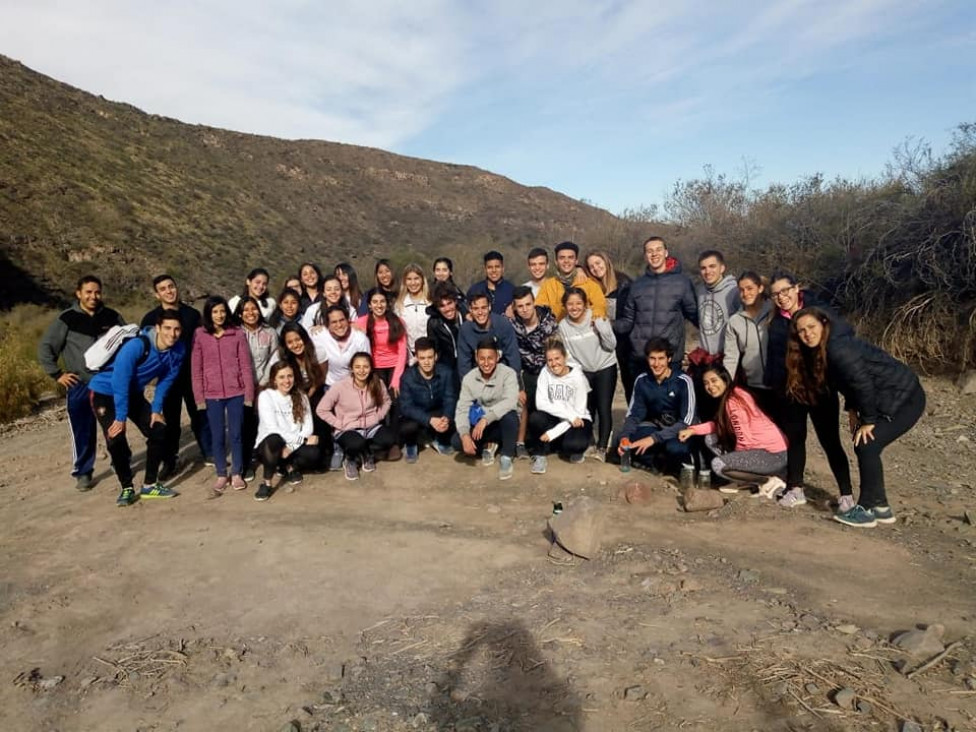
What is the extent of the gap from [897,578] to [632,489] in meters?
2.01

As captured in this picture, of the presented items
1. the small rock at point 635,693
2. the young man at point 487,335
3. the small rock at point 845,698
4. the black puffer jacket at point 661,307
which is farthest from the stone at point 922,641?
the young man at point 487,335

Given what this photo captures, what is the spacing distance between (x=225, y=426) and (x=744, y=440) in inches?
176

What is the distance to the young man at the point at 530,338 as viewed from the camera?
6558mm

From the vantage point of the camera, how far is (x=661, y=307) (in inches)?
247

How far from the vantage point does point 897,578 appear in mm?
4066

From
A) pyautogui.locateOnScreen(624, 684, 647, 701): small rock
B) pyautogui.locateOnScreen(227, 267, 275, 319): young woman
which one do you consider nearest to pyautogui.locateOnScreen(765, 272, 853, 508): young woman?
pyautogui.locateOnScreen(624, 684, 647, 701): small rock

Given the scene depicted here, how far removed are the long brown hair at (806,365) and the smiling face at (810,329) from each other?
2 centimetres

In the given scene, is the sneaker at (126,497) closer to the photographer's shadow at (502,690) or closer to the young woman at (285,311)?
the young woman at (285,311)

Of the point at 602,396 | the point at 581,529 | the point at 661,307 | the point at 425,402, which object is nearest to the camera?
the point at 581,529

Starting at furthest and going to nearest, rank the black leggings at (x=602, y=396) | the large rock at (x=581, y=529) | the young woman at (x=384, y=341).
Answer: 1. the young woman at (x=384, y=341)
2. the black leggings at (x=602, y=396)
3. the large rock at (x=581, y=529)

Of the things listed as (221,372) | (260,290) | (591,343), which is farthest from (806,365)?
(260,290)

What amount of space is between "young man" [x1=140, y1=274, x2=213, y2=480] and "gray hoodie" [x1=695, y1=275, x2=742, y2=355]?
462cm

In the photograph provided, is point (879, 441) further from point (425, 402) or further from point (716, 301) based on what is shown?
point (425, 402)

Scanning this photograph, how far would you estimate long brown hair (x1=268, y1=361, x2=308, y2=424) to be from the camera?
20.0 feet
